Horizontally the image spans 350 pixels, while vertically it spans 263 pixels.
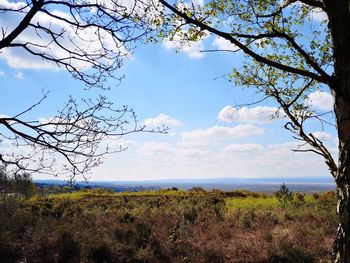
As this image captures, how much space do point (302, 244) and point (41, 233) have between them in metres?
8.11

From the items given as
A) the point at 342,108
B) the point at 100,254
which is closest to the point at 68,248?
the point at 100,254

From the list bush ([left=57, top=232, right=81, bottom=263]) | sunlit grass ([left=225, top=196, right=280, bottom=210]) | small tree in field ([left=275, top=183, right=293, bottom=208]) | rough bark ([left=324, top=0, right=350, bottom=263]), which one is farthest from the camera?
small tree in field ([left=275, top=183, right=293, bottom=208])

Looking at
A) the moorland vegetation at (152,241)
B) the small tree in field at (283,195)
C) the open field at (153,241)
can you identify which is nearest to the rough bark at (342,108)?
the moorland vegetation at (152,241)

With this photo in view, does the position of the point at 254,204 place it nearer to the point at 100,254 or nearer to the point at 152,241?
the point at 152,241

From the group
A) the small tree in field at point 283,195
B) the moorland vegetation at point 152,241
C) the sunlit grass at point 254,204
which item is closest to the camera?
the moorland vegetation at point 152,241

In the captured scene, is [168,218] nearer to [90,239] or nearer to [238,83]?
[90,239]

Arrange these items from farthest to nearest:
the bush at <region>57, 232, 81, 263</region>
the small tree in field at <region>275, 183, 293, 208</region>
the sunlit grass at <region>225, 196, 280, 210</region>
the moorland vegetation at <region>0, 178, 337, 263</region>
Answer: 1. the small tree in field at <region>275, 183, 293, 208</region>
2. the sunlit grass at <region>225, 196, 280, 210</region>
3. the moorland vegetation at <region>0, 178, 337, 263</region>
4. the bush at <region>57, 232, 81, 263</region>

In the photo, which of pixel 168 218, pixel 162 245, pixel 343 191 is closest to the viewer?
pixel 343 191

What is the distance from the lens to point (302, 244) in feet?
43.5

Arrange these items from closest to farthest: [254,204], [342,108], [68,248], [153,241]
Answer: [342,108] < [68,248] < [153,241] < [254,204]

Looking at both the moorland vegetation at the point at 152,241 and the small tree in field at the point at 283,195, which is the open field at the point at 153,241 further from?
the small tree in field at the point at 283,195

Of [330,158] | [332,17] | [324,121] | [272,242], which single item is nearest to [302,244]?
[272,242]

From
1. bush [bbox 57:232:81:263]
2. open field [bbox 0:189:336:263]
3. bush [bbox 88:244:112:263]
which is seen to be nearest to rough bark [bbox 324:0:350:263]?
open field [bbox 0:189:336:263]

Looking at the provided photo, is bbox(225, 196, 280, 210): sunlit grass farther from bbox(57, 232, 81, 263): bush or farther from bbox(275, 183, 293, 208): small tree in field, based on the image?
bbox(57, 232, 81, 263): bush
